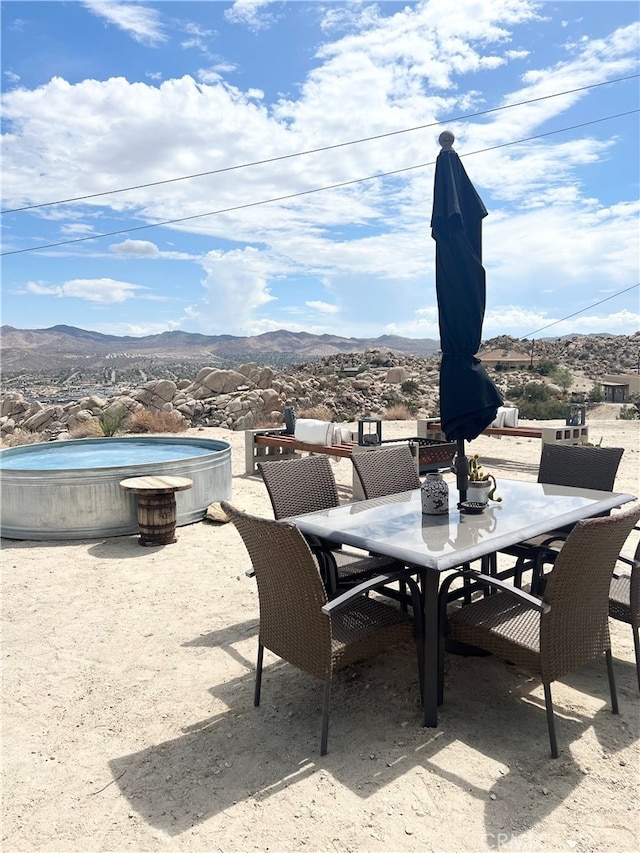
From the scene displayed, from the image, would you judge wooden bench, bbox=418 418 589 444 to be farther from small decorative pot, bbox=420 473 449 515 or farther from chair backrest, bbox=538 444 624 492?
small decorative pot, bbox=420 473 449 515

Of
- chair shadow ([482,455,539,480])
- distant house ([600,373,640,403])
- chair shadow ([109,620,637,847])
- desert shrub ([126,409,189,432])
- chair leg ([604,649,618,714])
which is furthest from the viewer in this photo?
distant house ([600,373,640,403])

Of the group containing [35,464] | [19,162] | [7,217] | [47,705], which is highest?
[19,162]

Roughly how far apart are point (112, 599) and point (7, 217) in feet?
45.9

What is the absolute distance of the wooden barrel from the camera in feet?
16.8

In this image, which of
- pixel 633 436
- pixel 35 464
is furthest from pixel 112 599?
pixel 633 436

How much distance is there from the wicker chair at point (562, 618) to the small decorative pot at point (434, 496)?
22.4 inches

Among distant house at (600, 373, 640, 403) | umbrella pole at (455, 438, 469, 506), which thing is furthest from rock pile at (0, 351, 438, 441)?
umbrella pole at (455, 438, 469, 506)

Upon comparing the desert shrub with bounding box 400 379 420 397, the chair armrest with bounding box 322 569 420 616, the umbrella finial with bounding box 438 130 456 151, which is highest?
the umbrella finial with bounding box 438 130 456 151

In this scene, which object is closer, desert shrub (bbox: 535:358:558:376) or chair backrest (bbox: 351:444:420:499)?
chair backrest (bbox: 351:444:420:499)

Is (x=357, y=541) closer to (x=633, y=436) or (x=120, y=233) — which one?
(x=633, y=436)

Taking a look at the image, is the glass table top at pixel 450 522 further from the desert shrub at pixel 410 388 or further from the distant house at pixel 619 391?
the distant house at pixel 619 391

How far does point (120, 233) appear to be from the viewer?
16578 mm

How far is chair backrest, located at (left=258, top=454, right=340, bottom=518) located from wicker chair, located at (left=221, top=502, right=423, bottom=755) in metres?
0.81

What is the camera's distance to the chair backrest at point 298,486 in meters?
3.40
